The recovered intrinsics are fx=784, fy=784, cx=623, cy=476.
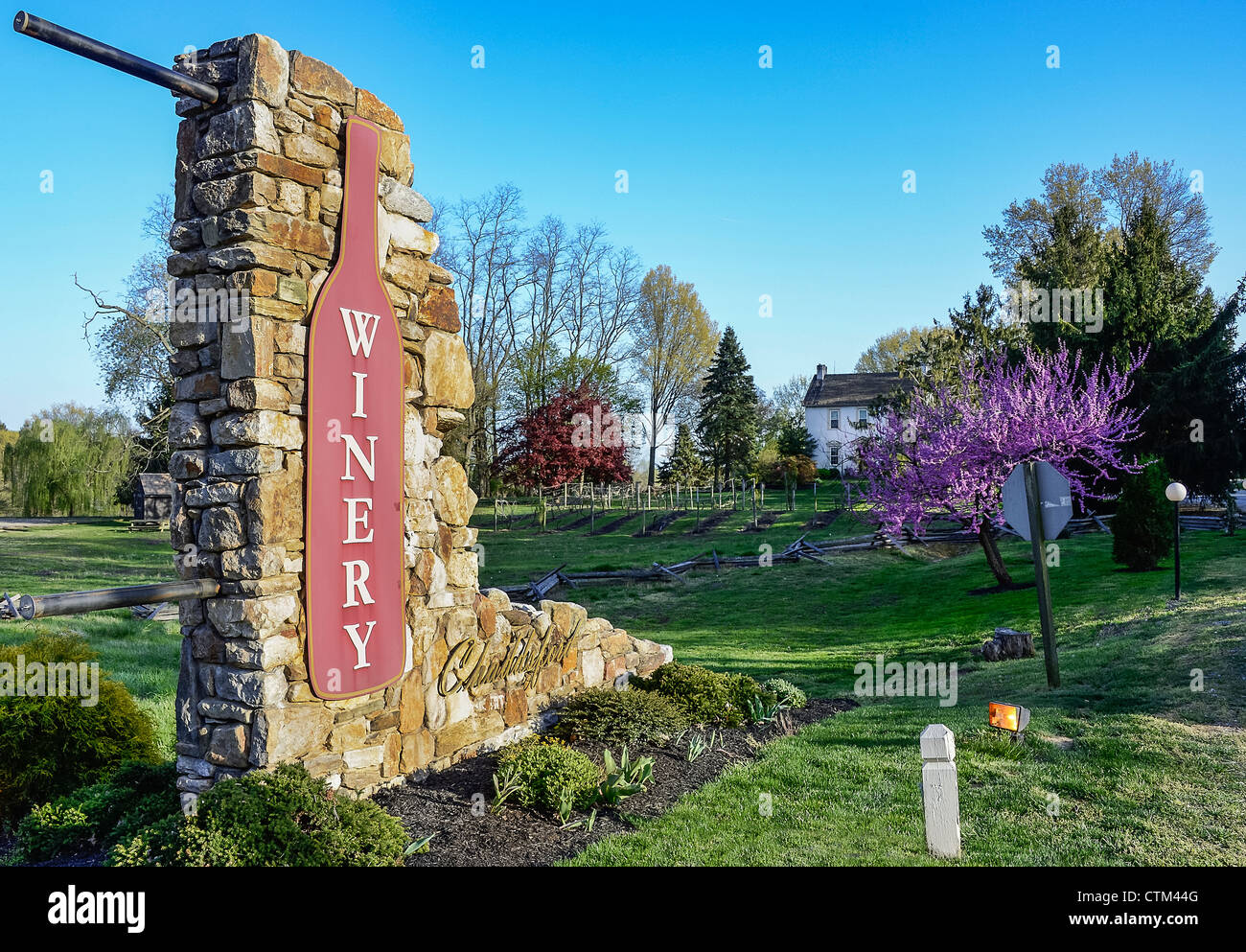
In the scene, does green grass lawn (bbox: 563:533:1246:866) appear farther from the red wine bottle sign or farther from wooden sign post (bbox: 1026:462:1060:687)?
the red wine bottle sign

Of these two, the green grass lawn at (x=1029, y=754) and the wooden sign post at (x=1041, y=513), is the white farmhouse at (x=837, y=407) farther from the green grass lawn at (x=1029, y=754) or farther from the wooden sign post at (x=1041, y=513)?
the wooden sign post at (x=1041, y=513)

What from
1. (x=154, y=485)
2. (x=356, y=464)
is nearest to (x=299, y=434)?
(x=356, y=464)

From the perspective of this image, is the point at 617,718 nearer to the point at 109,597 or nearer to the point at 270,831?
the point at 270,831

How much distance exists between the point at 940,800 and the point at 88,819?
16.9ft

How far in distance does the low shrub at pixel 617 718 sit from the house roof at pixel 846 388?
51517 millimetres

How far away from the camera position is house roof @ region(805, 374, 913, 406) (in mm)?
56188

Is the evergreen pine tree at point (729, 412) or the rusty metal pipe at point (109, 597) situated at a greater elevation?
the evergreen pine tree at point (729, 412)

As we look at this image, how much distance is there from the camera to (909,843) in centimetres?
488

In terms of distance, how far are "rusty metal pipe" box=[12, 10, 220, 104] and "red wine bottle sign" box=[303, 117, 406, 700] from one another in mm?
921

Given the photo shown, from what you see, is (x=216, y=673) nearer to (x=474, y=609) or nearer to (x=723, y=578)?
(x=474, y=609)

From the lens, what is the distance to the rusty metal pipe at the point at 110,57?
3803mm

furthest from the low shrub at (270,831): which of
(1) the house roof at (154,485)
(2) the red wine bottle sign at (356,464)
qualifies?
(1) the house roof at (154,485)

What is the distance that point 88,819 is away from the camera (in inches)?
189

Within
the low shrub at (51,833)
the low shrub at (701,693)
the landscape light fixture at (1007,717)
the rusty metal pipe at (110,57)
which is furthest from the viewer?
the low shrub at (701,693)
